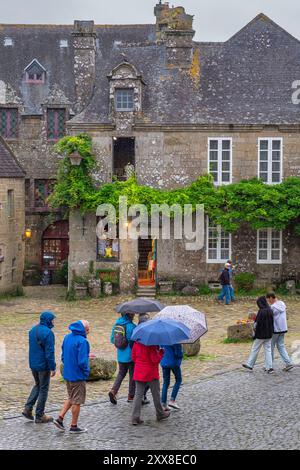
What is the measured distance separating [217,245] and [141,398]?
63.4 feet

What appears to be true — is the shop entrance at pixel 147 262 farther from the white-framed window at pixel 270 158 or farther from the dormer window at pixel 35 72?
the dormer window at pixel 35 72

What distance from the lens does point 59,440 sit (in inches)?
518

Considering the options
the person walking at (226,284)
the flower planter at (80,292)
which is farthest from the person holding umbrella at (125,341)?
the flower planter at (80,292)

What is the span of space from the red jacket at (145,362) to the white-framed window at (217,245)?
18935mm

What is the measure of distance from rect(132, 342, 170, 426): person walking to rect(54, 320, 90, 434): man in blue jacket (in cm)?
94

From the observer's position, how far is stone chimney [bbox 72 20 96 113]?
3797 cm

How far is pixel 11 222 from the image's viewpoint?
36875mm

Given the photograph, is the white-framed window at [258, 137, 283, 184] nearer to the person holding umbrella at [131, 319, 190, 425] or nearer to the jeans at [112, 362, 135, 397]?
the jeans at [112, 362, 135, 397]

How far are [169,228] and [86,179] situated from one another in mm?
3728

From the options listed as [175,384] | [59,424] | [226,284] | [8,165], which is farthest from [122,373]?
[8,165]

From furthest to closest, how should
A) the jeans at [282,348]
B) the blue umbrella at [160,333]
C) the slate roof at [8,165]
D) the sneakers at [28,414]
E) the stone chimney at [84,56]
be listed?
the stone chimney at [84,56] → the slate roof at [8,165] → the jeans at [282,348] → the sneakers at [28,414] → the blue umbrella at [160,333]

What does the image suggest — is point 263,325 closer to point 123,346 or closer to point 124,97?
point 123,346

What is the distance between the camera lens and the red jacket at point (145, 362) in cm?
1411

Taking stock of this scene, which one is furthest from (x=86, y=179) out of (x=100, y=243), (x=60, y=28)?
(x=60, y=28)
